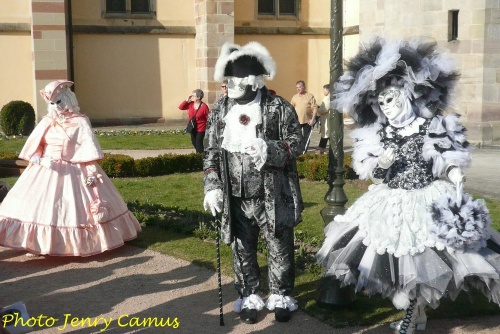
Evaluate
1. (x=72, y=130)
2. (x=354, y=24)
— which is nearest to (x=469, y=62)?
(x=354, y=24)

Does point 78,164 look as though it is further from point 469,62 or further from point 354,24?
point 354,24

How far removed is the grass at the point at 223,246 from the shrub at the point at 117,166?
0.28 m

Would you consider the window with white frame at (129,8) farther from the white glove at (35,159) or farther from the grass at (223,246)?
the white glove at (35,159)

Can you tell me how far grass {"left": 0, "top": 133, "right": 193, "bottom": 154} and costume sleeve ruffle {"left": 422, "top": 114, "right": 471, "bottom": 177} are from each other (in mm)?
11651

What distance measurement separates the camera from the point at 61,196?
743cm

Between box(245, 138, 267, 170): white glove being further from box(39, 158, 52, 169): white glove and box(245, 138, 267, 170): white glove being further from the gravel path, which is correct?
box(39, 158, 52, 169): white glove

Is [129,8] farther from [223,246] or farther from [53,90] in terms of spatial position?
[223,246]

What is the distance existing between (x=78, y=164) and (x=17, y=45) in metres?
14.8

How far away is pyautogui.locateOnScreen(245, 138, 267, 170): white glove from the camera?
17.6 ft

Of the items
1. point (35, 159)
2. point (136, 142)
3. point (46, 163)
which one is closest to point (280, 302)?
point (46, 163)

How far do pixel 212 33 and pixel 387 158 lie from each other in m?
17.1

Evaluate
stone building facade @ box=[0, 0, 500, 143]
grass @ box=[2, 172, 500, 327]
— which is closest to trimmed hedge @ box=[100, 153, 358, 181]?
grass @ box=[2, 172, 500, 327]

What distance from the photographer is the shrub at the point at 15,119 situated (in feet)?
62.2

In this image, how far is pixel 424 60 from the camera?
17.5ft
